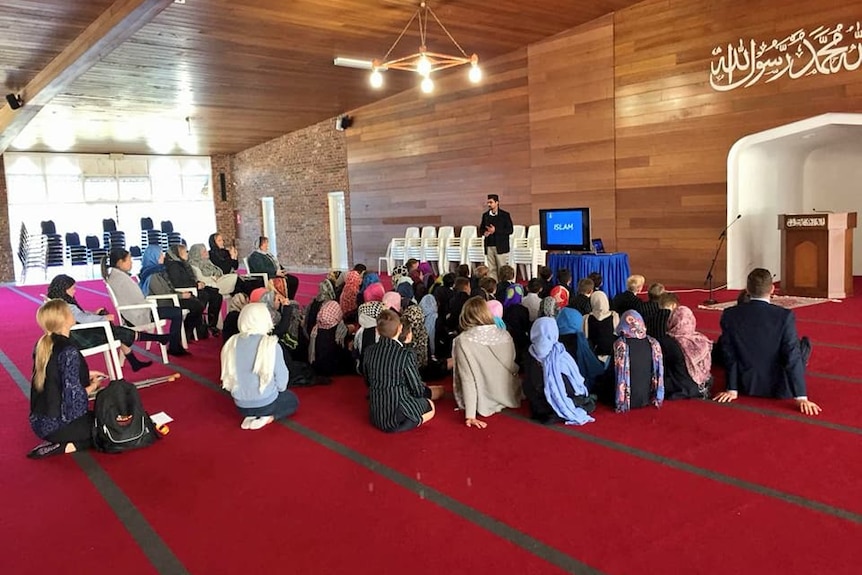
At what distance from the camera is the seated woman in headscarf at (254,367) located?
13.5 feet

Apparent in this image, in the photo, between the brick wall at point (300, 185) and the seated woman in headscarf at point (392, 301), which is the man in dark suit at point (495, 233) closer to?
the seated woman in headscarf at point (392, 301)

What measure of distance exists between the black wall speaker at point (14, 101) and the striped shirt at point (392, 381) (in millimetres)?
9410

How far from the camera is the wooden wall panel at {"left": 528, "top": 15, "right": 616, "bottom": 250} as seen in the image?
9820 mm

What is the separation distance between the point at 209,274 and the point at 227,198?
12.2m

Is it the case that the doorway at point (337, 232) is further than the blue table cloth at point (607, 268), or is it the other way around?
the doorway at point (337, 232)

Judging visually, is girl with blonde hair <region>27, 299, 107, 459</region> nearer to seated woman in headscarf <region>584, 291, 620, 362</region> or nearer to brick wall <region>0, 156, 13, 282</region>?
seated woman in headscarf <region>584, 291, 620, 362</region>

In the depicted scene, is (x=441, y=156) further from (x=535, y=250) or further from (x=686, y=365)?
(x=686, y=365)

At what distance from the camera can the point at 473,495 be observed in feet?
10.1

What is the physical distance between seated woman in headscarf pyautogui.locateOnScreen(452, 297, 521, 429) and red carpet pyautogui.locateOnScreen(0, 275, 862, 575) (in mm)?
138

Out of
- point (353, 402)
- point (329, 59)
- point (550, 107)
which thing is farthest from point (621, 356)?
point (329, 59)

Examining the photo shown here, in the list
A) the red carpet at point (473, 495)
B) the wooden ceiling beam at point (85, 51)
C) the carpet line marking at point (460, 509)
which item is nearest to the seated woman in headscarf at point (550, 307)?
the red carpet at point (473, 495)

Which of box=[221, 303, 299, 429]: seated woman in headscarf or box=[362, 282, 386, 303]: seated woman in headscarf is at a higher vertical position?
box=[362, 282, 386, 303]: seated woman in headscarf

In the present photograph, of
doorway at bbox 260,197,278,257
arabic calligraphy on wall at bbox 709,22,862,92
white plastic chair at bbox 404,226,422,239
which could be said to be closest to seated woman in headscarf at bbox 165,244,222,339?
white plastic chair at bbox 404,226,422,239

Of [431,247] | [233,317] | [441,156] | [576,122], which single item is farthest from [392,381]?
[441,156]
